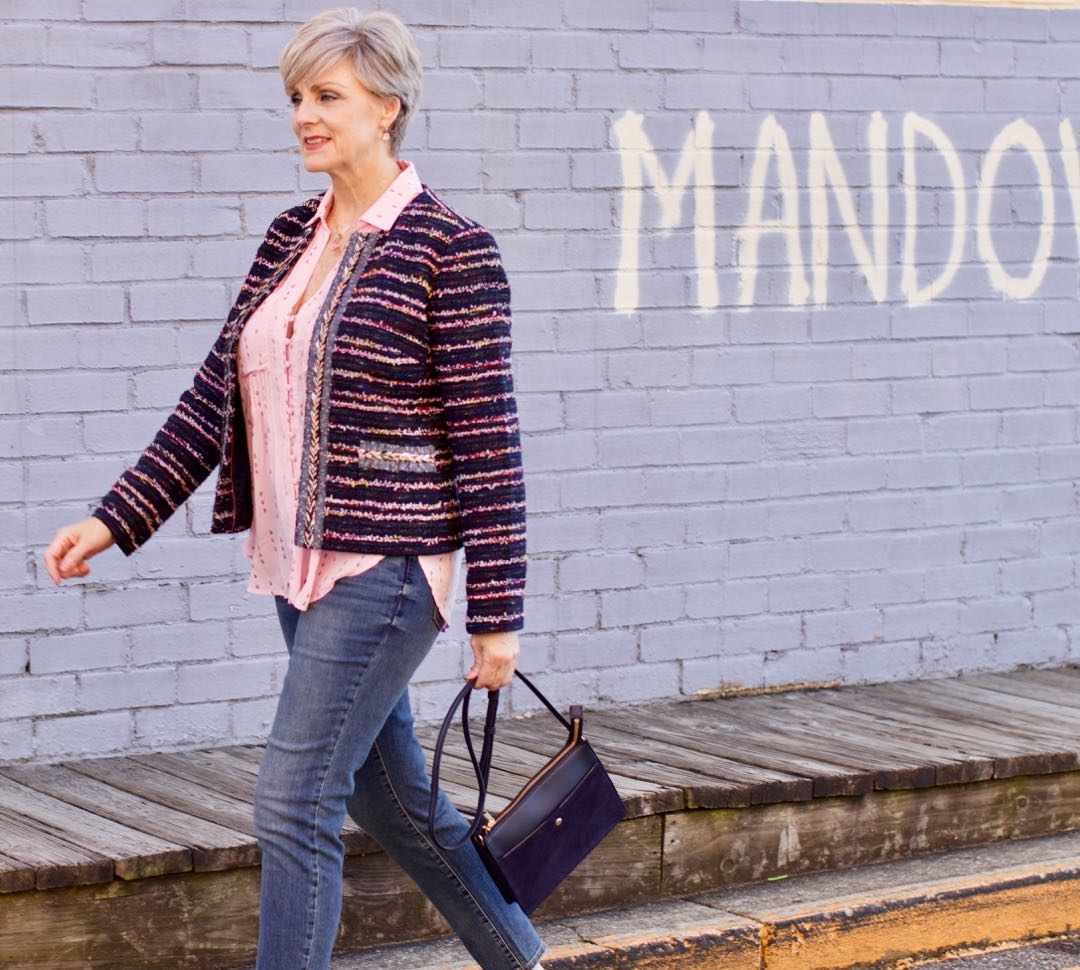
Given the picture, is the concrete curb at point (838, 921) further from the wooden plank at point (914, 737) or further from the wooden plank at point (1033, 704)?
the wooden plank at point (1033, 704)

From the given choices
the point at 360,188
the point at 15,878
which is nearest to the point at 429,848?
the point at 15,878

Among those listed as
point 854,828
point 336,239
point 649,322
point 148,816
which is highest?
point 336,239

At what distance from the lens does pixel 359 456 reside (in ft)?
11.2

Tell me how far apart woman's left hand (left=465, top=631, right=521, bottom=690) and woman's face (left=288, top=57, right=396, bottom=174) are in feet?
2.81

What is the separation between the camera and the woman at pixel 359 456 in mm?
3416

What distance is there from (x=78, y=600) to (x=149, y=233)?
932mm

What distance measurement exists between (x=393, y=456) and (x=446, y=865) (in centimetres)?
80

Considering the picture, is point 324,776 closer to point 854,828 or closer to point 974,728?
point 854,828

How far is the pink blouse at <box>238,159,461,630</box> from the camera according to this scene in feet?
11.3

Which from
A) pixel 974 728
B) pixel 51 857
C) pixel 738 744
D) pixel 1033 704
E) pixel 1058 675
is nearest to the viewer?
pixel 51 857

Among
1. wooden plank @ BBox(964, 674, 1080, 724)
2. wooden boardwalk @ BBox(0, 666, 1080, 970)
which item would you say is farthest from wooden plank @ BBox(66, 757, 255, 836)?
wooden plank @ BBox(964, 674, 1080, 724)

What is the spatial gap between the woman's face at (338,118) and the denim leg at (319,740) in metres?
0.71

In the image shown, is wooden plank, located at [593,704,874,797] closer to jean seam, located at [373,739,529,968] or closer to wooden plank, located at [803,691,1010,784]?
wooden plank, located at [803,691,1010,784]

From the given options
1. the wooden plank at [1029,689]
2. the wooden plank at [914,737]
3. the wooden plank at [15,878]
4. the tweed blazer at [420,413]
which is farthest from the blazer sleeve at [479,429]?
the wooden plank at [1029,689]
